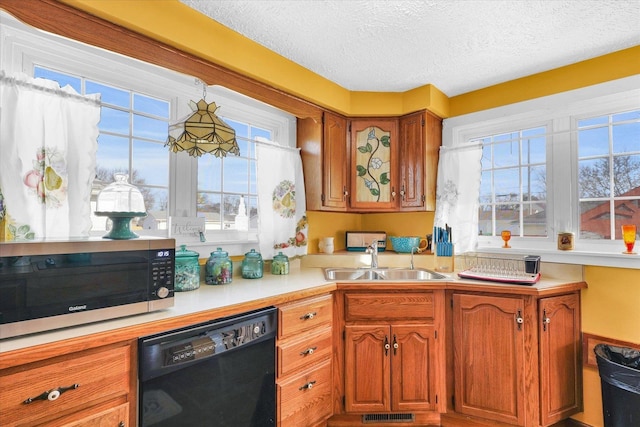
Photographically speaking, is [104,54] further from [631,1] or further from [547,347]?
[547,347]

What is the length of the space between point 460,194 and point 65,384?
102 inches

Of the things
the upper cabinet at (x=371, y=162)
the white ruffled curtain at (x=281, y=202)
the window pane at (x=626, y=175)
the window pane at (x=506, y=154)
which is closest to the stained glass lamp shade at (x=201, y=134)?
the white ruffled curtain at (x=281, y=202)

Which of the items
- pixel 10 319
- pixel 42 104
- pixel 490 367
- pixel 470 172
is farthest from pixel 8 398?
pixel 470 172

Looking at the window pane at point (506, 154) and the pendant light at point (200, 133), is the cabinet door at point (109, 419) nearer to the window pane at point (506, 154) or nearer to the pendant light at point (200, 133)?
the pendant light at point (200, 133)

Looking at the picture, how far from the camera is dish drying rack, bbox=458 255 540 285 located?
6.47ft

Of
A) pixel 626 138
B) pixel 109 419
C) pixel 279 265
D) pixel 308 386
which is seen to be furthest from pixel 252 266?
pixel 626 138

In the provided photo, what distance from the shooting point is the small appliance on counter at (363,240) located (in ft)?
9.44

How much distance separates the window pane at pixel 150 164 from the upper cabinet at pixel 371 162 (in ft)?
3.54

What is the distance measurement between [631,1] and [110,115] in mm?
2716

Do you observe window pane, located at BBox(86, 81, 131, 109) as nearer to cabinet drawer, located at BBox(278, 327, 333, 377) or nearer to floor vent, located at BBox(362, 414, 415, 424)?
cabinet drawer, located at BBox(278, 327, 333, 377)

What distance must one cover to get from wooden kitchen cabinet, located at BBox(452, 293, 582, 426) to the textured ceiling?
1541 mm

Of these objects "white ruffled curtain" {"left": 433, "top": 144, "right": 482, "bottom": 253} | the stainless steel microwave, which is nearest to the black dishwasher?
the stainless steel microwave

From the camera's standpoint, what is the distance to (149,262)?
4.21 feet

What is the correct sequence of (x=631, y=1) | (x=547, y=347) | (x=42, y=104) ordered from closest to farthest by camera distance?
(x=42, y=104), (x=631, y=1), (x=547, y=347)
